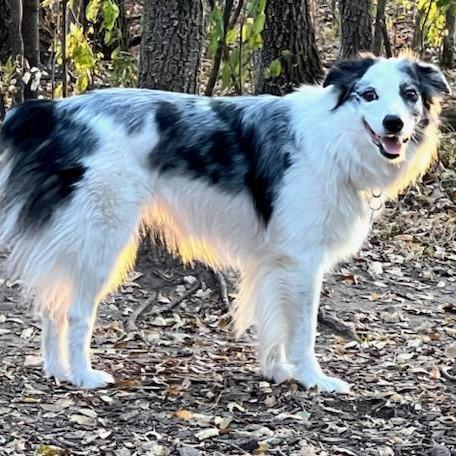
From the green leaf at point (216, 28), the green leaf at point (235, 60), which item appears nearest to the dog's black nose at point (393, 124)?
the green leaf at point (216, 28)

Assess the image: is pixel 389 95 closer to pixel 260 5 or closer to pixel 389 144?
pixel 389 144

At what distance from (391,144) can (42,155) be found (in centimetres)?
166

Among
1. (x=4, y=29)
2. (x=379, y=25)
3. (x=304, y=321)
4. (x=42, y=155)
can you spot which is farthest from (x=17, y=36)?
(x=379, y=25)

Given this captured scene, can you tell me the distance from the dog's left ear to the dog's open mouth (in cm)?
33

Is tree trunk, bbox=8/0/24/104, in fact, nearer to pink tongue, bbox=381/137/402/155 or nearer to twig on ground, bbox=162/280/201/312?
twig on ground, bbox=162/280/201/312

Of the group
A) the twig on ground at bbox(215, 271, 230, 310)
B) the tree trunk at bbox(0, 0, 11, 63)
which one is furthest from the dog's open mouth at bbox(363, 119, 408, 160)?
the tree trunk at bbox(0, 0, 11, 63)

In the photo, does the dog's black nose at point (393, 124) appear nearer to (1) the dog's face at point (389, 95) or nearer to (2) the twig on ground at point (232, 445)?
(1) the dog's face at point (389, 95)

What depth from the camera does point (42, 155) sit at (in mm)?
4539

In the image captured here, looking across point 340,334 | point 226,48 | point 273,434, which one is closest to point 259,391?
point 273,434

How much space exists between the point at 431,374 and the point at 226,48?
A: 375cm

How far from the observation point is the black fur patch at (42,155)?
4516 mm

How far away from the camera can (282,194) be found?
466 cm

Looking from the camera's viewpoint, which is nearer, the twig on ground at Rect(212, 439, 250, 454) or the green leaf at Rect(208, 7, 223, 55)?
the twig on ground at Rect(212, 439, 250, 454)

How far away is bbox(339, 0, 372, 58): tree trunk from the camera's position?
10.2m
